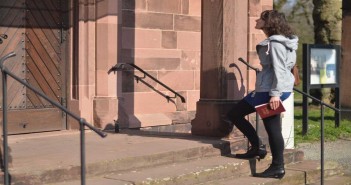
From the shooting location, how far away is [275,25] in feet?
20.9

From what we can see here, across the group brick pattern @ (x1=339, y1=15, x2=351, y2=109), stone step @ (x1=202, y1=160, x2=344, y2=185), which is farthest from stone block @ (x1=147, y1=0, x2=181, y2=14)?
brick pattern @ (x1=339, y1=15, x2=351, y2=109)

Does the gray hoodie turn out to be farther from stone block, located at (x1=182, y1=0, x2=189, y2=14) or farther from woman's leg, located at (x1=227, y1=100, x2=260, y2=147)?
stone block, located at (x1=182, y1=0, x2=189, y2=14)

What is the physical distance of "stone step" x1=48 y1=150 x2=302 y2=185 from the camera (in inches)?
224

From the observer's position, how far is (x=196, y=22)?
10.4 m

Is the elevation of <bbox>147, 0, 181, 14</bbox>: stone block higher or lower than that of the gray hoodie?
higher

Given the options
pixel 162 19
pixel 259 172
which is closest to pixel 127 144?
pixel 259 172

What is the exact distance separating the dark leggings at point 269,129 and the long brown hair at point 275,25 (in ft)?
2.76

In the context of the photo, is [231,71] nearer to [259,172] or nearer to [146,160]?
[259,172]

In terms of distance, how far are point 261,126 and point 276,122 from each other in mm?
1982

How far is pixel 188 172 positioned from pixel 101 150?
109cm

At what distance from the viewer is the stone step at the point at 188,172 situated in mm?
5688

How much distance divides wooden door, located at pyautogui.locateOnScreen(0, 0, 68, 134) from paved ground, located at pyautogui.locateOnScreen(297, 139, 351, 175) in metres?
3.76

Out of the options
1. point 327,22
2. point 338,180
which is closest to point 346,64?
point 327,22

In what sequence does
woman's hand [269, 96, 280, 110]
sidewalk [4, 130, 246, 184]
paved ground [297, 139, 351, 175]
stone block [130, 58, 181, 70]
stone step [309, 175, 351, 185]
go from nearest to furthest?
sidewalk [4, 130, 246, 184] < woman's hand [269, 96, 280, 110] < stone step [309, 175, 351, 185] < paved ground [297, 139, 351, 175] < stone block [130, 58, 181, 70]
